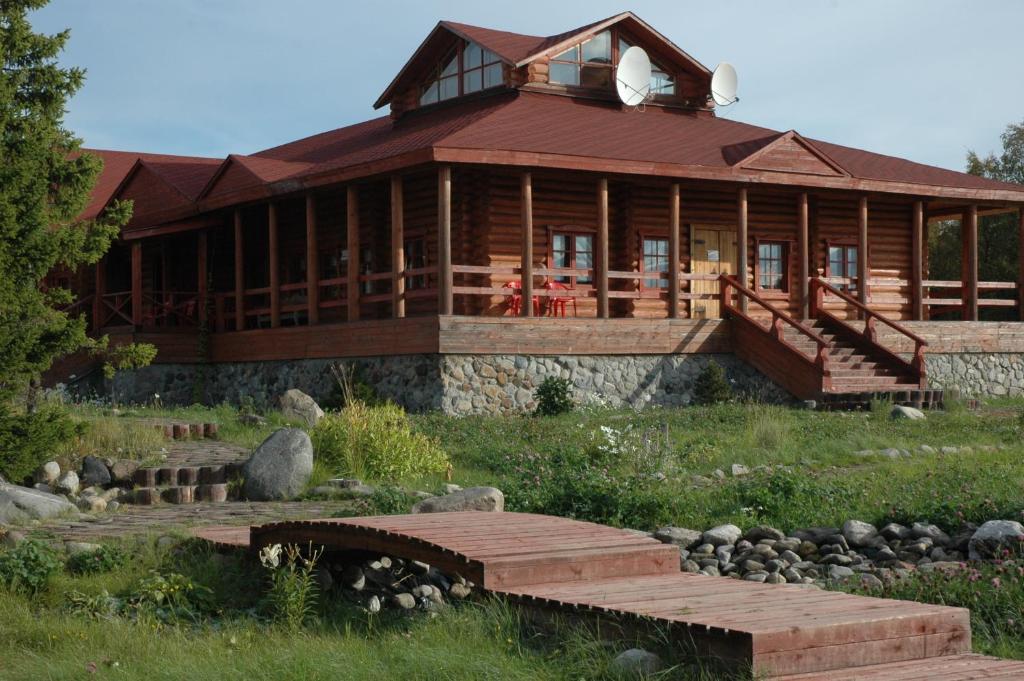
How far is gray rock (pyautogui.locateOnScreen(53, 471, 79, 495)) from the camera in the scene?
42.2 ft

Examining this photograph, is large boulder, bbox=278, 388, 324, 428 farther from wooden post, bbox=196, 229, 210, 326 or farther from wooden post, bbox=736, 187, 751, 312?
wooden post, bbox=736, 187, 751, 312

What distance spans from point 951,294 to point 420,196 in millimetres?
17467

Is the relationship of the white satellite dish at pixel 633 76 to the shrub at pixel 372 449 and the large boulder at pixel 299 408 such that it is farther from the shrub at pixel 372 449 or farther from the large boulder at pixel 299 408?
the shrub at pixel 372 449

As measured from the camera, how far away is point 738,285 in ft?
76.7

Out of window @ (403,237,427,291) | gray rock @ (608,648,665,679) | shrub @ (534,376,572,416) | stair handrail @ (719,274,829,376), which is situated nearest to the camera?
gray rock @ (608,648,665,679)

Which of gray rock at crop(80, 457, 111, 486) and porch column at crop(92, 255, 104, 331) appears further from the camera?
porch column at crop(92, 255, 104, 331)

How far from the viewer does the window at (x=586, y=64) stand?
88.2 feet

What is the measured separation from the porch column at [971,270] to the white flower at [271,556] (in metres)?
20.2

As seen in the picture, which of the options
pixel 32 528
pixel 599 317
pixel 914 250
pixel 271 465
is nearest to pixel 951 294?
pixel 914 250

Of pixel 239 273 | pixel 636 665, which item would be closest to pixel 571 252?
pixel 239 273

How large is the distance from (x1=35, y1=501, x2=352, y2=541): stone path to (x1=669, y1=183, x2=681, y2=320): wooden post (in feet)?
37.6

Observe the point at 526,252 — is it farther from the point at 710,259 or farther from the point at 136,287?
the point at 136,287

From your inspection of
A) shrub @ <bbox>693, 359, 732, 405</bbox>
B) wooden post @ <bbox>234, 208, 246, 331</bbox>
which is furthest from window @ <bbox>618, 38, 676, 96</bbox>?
wooden post @ <bbox>234, 208, 246, 331</bbox>

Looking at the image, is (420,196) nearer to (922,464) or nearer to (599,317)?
(599,317)
